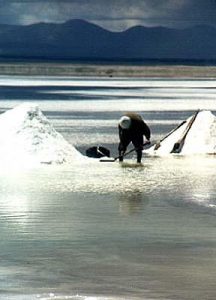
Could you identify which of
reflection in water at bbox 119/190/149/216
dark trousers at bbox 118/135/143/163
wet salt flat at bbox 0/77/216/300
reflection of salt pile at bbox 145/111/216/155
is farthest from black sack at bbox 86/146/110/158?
reflection in water at bbox 119/190/149/216

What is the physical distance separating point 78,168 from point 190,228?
290 inches

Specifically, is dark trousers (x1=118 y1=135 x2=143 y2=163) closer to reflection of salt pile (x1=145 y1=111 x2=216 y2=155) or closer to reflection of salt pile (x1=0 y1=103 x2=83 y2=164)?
reflection of salt pile (x1=0 y1=103 x2=83 y2=164)

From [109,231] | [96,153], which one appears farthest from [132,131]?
[109,231]

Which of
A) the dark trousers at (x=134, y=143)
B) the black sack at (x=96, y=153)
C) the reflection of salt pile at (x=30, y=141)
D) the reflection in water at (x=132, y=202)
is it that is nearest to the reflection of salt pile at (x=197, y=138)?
the black sack at (x=96, y=153)

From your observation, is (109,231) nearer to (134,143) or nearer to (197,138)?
(134,143)

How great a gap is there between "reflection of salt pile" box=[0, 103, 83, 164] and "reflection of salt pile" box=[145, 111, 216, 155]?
11.7 ft

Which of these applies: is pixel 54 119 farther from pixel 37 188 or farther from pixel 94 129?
pixel 37 188

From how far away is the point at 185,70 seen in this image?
6609 inches

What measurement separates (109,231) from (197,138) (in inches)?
526

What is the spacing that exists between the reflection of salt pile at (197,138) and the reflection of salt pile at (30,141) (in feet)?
11.7

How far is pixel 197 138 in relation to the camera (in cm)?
2664

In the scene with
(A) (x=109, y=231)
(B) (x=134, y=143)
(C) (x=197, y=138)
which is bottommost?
(C) (x=197, y=138)

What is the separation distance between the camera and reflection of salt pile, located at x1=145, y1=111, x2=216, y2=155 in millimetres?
25922

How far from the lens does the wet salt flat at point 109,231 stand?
1037cm
